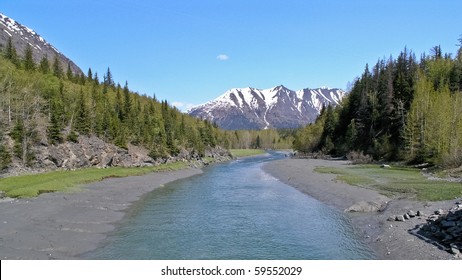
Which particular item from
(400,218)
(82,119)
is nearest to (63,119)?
(82,119)

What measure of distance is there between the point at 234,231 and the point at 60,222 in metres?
13.3

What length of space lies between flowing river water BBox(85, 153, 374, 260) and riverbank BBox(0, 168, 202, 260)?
1.31 metres

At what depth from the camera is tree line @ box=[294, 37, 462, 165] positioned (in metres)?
66.5

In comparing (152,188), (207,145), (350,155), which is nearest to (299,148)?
(207,145)

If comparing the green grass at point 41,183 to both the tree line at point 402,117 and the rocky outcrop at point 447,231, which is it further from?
the tree line at point 402,117

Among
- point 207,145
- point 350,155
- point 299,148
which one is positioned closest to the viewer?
point 350,155

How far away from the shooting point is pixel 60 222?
27.4 meters

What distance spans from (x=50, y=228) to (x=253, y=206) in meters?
18.6

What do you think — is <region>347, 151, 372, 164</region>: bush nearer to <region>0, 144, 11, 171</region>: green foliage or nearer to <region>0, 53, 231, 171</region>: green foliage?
<region>0, 53, 231, 171</region>: green foliage

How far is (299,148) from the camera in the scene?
568 ft

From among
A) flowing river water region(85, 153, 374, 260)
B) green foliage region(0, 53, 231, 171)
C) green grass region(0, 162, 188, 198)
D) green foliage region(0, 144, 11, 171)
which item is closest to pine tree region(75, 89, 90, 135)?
green foliage region(0, 53, 231, 171)

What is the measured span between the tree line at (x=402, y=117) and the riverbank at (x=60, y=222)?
50553 millimetres

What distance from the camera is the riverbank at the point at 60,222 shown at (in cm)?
2081

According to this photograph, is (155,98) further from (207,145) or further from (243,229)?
(243,229)
